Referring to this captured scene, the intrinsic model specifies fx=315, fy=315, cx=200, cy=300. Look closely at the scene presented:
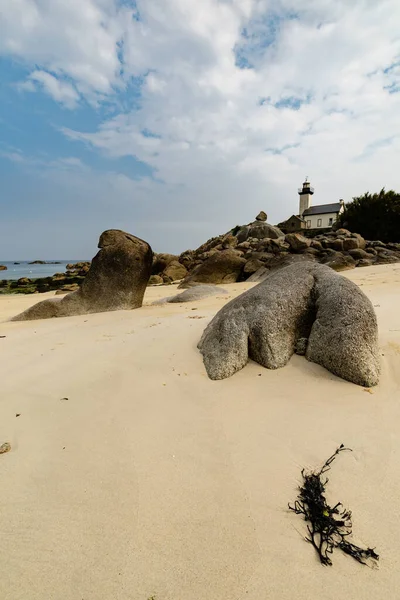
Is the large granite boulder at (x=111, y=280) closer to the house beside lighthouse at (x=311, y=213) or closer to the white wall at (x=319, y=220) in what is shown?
the house beside lighthouse at (x=311, y=213)

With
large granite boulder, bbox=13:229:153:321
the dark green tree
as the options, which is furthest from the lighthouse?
large granite boulder, bbox=13:229:153:321

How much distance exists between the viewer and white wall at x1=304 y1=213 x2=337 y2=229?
191 feet

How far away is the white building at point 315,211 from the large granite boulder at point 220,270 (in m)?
45.7

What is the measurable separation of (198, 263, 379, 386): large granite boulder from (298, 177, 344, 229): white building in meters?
55.6

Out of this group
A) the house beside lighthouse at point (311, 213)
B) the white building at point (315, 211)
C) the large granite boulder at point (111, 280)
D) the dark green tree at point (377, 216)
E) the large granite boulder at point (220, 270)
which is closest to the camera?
the large granite boulder at point (111, 280)

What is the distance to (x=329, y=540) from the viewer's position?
164 cm

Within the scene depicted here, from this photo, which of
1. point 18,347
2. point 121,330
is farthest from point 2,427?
point 121,330

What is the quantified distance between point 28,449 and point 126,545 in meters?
1.18

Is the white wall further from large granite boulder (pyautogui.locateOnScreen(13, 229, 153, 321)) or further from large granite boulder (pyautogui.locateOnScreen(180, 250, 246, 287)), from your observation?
large granite boulder (pyautogui.locateOnScreen(13, 229, 153, 321))

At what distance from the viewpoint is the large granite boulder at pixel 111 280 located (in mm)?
7781

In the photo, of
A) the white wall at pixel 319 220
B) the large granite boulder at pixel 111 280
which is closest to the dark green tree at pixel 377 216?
the white wall at pixel 319 220

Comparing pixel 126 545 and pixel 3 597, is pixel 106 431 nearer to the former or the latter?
pixel 126 545

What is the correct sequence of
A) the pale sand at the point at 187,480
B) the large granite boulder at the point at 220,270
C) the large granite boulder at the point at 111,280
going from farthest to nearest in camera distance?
the large granite boulder at the point at 220,270 < the large granite boulder at the point at 111,280 < the pale sand at the point at 187,480

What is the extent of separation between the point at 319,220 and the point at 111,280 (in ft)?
195
